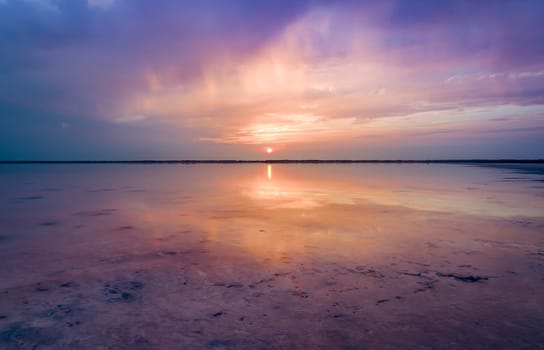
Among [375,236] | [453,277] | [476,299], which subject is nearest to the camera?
[476,299]

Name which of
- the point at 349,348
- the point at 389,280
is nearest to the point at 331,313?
the point at 349,348

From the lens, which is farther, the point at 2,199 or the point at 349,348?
the point at 2,199

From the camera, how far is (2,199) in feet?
49.0

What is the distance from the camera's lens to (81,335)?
3506 mm

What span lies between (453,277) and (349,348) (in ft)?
9.06

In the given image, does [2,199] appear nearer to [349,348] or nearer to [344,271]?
[344,271]

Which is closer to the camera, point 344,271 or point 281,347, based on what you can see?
point 281,347

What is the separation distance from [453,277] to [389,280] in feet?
3.37

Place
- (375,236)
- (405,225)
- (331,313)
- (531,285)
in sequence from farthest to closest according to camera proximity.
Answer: (405,225)
(375,236)
(531,285)
(331,313)

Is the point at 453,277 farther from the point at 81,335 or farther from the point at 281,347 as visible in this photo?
the point at 81,335

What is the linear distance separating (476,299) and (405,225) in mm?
4862

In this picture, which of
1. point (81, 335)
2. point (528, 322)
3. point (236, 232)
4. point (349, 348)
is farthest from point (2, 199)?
Answer: point (528, 322)

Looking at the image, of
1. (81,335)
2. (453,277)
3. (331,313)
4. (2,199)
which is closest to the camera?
(81,335)

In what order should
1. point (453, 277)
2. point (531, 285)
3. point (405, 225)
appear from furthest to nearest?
point (405, 225), point (453, 277), point (531, 285)
